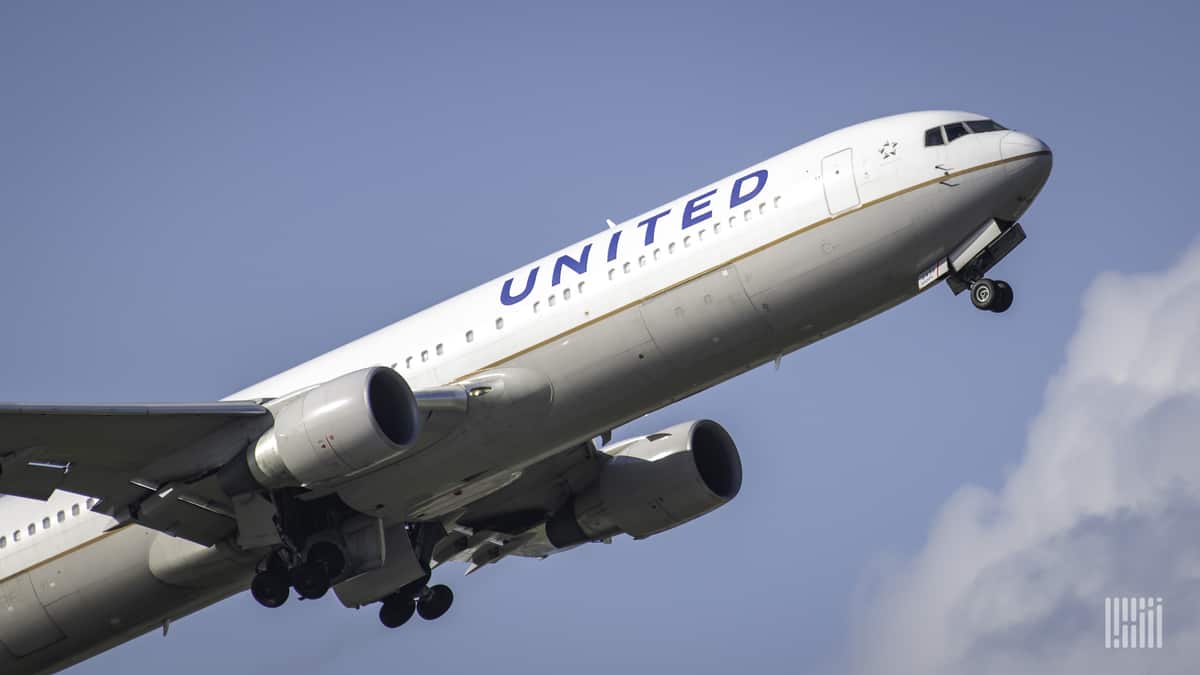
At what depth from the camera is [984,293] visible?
34531 millimetres

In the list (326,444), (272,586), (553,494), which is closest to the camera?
(326,444)

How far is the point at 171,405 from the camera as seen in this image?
115ft

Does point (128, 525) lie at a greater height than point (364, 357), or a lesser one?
lesser

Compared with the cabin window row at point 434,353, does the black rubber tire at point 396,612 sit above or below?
below

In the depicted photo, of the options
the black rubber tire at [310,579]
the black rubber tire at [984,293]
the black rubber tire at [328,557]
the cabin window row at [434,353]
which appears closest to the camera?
the black rubber tire at [984,293]

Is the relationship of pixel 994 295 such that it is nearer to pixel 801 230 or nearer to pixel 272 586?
pixel 801 230

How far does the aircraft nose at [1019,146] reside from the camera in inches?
1345

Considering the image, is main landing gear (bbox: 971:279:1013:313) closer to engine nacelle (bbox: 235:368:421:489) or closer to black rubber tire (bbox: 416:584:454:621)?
engine nacelle (bbox: 235:368:421:489)

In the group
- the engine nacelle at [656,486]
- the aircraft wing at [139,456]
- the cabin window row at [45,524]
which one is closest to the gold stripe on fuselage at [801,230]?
the aircraft wing at [139,456]

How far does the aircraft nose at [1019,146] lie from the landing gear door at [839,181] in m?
2.62

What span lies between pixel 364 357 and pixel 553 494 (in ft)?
20.9

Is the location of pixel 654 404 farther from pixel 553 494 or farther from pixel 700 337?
pixel 553 494

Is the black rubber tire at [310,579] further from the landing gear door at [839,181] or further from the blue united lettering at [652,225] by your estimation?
the landing gear door at [839,181]

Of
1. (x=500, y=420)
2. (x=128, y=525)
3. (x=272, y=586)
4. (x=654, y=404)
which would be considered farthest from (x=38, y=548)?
(x=654, y=404)
